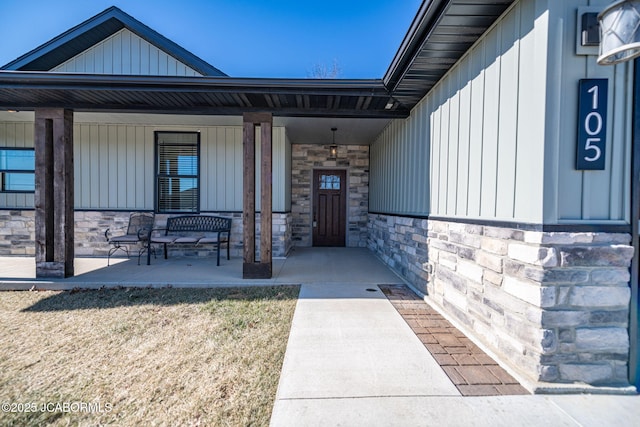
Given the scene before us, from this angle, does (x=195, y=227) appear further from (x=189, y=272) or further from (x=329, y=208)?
(x=329, y=208)

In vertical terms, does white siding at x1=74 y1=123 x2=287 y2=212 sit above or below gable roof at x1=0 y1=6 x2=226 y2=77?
below

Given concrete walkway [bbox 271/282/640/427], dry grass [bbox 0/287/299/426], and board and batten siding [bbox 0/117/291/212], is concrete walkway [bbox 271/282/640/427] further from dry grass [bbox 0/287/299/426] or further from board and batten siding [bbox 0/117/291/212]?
board and batten siding [bbox 0/117/291/212]

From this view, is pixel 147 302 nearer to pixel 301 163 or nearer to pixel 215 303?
pixel 215 303

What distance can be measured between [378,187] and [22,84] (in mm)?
5919

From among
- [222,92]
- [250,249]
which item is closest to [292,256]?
[250,249]

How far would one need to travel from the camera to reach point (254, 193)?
427cm

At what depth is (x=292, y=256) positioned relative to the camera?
6258 millimetres

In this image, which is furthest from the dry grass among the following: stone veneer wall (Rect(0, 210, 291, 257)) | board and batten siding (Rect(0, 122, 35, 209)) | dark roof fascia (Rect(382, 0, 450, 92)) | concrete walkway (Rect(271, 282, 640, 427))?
board and batten siding (Rect(0, 122, 35, 209))

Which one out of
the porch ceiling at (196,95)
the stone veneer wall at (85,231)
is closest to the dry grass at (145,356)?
the stone veneer wall at (85,231)

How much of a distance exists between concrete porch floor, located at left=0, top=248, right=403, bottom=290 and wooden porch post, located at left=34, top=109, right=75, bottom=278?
0.32 metres

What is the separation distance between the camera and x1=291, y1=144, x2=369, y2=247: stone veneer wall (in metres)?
7.55

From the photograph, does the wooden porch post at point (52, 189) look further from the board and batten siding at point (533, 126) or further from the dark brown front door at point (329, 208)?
the board and batten siding at point (533, 126)

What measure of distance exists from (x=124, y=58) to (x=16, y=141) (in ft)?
9.80

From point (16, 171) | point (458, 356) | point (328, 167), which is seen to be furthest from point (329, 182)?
point (16, 171)
